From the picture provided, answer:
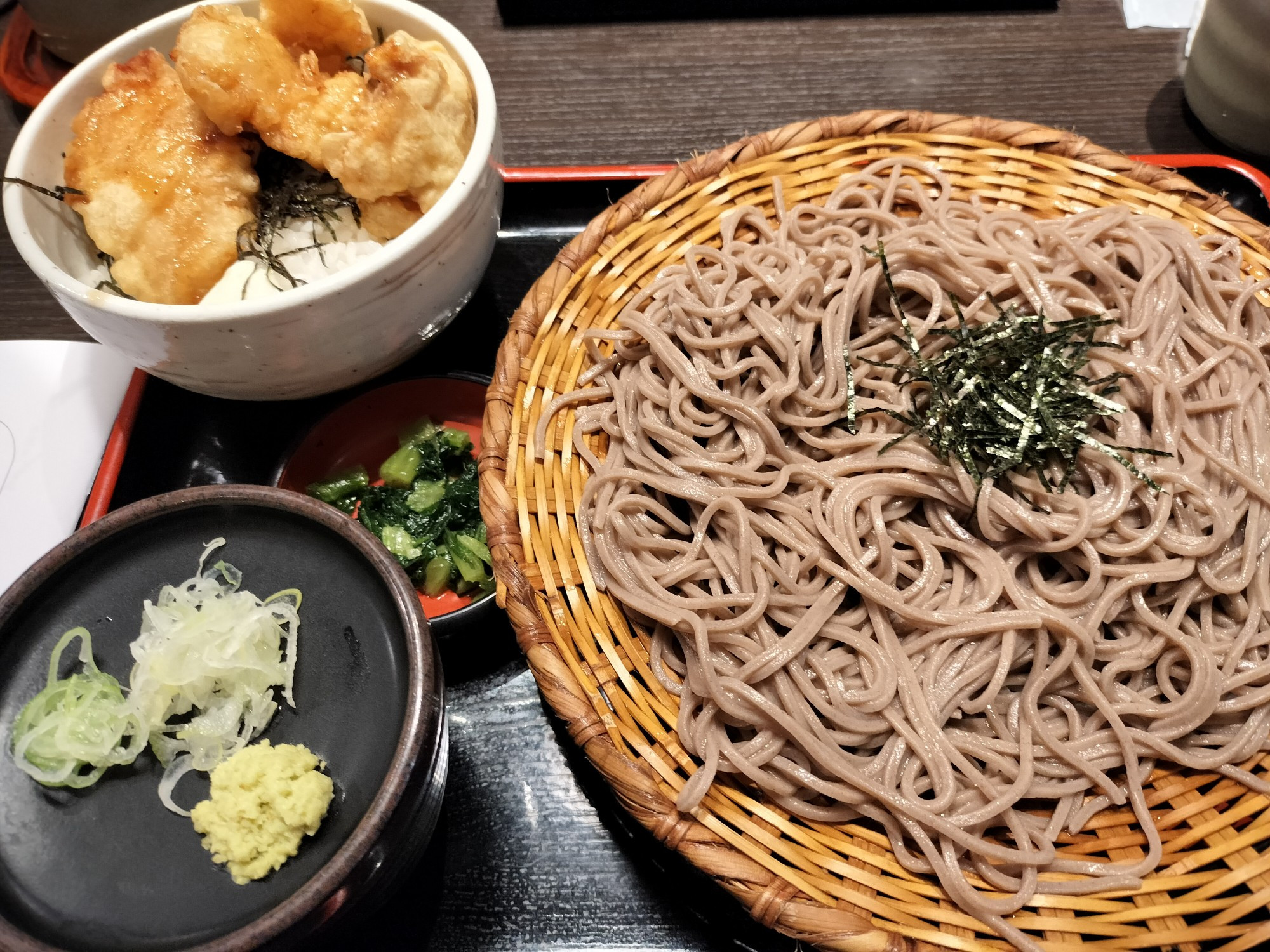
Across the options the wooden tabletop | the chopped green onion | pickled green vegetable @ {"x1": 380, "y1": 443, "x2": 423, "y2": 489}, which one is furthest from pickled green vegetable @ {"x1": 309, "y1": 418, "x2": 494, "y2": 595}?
the wooden tabletop

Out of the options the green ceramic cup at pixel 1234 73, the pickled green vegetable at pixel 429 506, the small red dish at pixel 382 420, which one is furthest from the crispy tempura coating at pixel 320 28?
the green ceramic cup at pixel 1234 73

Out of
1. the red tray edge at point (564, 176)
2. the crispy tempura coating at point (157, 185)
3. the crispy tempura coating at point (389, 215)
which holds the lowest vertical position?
the red tray edge at point (564, 176)

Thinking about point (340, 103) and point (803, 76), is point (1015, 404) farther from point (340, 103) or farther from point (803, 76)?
point (803, 76)

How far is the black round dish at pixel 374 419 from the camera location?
1.84 meters

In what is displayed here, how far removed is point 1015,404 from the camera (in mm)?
1588

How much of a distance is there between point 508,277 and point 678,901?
1.62 metres

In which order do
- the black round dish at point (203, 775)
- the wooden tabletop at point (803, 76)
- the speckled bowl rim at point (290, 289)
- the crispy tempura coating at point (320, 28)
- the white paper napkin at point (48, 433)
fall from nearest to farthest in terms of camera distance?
the black round dish at point (203, 775), the speckled bowl rim at point (290, 289), the crispy tempura coating at point (320, 28), the white paper napkin at point (48, 433), the wooden tabletop at point (803, 76)

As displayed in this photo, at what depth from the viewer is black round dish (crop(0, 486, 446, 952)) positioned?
3.80 feet

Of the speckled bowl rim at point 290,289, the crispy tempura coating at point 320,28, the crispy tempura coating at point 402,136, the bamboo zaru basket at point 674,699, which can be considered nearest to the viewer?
the bamboo zaru basket at point 674,699

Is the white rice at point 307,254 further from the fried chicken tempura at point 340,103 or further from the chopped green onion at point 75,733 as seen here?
the chopped green onion at point 75,733

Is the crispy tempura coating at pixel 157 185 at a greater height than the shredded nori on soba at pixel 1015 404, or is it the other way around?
the crispy tempura coating at pixel 157 185

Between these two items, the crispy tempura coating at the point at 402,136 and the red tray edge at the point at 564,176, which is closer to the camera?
the crispy tempura coating at the point at 402,136

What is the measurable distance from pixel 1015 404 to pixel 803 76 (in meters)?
1.81

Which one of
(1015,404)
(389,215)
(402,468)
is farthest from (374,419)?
(1015,404)
